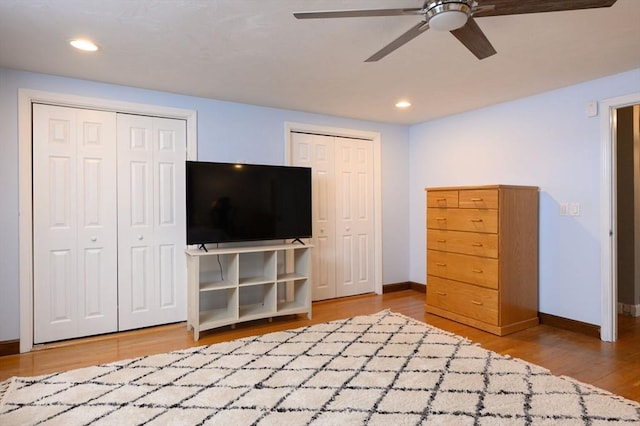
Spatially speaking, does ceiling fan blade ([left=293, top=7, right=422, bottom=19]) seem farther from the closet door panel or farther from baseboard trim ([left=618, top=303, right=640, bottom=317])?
baseboard trim ([left=618, top=303, right=640, bottom=317])

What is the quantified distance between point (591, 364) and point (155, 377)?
10.1 ft

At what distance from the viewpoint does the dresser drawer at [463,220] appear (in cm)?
340

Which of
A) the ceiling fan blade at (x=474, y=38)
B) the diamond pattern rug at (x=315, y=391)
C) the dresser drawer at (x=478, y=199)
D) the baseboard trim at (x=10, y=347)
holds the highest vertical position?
the ceiling fan blade at (x=474, y=38)

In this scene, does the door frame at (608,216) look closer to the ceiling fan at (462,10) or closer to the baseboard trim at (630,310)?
the baseboard trim at (630,310)

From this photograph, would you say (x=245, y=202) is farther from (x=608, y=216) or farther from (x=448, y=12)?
(x=608, y=216)

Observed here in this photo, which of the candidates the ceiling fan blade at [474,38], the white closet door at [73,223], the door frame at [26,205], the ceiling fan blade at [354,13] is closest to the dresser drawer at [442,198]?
the ceiling fan blade at [474,38]

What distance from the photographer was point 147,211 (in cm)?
352

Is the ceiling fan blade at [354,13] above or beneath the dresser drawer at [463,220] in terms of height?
Answer: above

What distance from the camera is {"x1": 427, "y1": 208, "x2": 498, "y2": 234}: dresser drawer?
3.40 m

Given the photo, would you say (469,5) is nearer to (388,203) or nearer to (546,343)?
(546,343)

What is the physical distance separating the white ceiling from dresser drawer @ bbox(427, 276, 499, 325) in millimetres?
1915

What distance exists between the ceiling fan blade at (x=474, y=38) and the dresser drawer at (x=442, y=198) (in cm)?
178

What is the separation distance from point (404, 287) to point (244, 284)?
2524mm

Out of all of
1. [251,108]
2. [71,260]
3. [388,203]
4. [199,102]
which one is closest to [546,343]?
[388,203]
